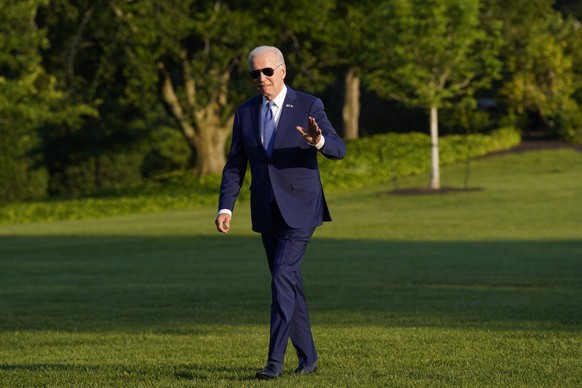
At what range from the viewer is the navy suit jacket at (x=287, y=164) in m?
8.05

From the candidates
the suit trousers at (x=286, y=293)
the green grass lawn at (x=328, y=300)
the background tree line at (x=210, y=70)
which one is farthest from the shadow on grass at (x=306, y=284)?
the background tree line at (x=210, y=70)

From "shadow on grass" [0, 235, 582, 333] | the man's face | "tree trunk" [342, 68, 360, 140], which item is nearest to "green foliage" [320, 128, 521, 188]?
"tree trunk" [342, 68, 360, 140]

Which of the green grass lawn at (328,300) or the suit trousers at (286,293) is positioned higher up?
the suit trousers at (286,293)

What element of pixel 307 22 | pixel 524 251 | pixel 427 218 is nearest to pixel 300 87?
pixel 307 22

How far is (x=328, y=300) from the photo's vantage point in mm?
15320

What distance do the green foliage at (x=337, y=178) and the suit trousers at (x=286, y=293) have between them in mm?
32127

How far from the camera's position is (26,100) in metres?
41.1

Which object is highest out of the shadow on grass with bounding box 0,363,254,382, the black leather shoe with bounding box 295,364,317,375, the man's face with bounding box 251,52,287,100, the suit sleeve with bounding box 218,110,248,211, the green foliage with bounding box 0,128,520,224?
the man's face with bounding box 251,52,287,100

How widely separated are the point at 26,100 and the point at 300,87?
34.5 feet

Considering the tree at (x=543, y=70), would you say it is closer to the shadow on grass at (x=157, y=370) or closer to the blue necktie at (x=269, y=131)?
the shadow on grass at (x=157, y=370)

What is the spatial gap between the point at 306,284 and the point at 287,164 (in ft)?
32.1

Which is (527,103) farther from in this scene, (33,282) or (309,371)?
(309,371)

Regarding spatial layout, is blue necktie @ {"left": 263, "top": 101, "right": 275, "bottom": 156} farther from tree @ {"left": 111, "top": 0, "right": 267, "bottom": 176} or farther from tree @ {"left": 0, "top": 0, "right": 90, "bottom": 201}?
tree @ {"left": 111, "top": 0, "right": 267, "bottom": 176}

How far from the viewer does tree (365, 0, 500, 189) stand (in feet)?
135
